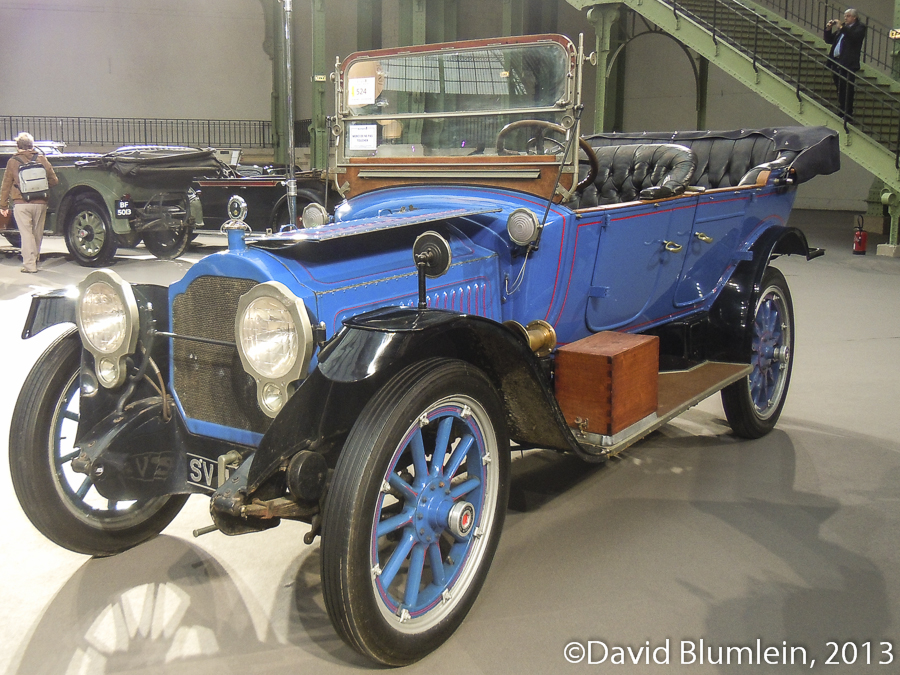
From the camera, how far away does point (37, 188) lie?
8.98 metres

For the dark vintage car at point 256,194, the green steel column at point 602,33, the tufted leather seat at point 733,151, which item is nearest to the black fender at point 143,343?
the tufted leather seat at point 733,151

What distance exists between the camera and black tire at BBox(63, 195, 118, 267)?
9547 millimetres

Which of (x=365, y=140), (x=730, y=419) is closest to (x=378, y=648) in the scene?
(x=365, y=140)

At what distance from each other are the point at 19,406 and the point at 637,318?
237 cm

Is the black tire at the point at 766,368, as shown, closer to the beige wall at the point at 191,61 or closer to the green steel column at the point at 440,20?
the green steel column at the point at 440,20

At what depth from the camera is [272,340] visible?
2.12m

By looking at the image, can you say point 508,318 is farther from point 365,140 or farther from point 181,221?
point 181,221

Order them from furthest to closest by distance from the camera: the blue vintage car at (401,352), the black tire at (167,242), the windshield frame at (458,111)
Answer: the black tire at (167,242) < the windshield frame at (458,111) < the blue vintage car at (401,352)

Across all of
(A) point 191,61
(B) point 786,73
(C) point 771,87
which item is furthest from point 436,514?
(A) point 191,61

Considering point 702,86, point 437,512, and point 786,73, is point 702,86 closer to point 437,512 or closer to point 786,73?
point 786,73

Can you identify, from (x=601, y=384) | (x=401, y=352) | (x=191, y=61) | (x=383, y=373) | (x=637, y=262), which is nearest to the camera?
(x=401, y=352)

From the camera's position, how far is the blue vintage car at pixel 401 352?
2035mm

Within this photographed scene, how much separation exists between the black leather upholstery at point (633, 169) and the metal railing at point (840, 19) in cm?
1366

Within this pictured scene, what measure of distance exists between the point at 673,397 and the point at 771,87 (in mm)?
9397
